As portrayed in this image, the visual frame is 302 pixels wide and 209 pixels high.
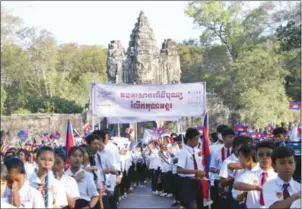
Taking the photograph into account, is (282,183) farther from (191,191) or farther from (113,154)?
(191,191)

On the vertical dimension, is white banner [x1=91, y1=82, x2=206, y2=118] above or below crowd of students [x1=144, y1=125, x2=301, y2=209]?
above

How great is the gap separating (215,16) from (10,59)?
58.6ft

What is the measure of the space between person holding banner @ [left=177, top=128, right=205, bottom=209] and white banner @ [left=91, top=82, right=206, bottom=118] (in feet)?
12.0

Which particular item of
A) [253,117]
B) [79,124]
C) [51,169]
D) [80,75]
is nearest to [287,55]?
[253,117]

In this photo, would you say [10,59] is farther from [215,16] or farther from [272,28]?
[272,28]

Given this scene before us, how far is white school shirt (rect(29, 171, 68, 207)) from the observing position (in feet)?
21.0

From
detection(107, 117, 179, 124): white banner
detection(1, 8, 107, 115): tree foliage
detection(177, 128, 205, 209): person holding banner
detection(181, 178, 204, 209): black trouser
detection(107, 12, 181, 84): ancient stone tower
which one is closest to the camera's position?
detection(177, 128, 205, 209): person holding banner

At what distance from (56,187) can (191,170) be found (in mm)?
4818

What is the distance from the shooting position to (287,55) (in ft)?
153

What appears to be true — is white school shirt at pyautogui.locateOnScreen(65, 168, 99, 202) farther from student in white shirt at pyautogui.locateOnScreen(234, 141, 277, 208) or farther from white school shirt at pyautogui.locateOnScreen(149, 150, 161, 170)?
white school shirt at pyautogui.locateOnScreen(149, 150, 161, 170)

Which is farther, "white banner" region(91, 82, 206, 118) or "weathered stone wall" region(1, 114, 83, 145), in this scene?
"weathered stone wall" region(1, 114, 83, 145)

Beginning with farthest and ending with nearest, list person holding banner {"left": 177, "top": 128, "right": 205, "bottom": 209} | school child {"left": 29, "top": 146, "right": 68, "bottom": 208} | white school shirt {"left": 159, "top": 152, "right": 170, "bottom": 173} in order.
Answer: white school shirt {"left": 159, "top": 152, "right": 170, "bottom": 173} → person holding banner {"left": 177, "top": 128, "right": 205, "bottom": 209} → school child {"left": 29, "top": 146, "right": 68, "bottom": 208}

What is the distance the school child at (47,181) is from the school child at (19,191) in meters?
0.54

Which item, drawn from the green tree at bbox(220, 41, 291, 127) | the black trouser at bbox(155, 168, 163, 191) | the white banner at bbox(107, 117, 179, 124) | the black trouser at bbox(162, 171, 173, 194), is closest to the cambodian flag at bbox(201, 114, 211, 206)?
the white banner at bbox(107, 117, 179, 124)
